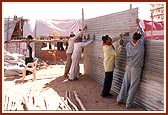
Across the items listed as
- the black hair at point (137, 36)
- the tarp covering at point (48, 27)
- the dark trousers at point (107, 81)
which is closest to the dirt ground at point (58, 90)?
the dark trousers at point (107, 81)

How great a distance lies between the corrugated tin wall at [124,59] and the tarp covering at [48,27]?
8307 mm

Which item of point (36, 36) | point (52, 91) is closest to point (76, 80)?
point (52, 91)

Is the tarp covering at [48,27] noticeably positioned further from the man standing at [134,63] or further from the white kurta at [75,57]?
the man standing at [134,63]

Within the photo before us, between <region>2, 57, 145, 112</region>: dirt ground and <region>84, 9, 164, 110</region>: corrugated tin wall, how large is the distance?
0.38 meters

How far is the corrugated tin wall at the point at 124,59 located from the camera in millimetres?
6090

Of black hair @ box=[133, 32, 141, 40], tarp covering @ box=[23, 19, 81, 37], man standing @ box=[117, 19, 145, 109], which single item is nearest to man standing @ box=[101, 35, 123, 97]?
man standing @ box=[117, 19, 145, 109]

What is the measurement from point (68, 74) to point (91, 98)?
4.16 metres

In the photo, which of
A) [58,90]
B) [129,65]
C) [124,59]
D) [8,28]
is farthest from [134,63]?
[8,28]

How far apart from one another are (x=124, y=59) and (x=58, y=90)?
2.48 meters

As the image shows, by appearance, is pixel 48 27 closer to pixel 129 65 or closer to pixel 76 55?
pixel 76 55

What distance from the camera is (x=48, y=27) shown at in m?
19.9

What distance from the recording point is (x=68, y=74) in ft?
39.0

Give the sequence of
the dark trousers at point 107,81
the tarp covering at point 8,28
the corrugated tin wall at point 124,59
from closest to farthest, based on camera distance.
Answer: the corrugated tin wall at point 124,59
the dark trousers at point 107,81
the tarp covering at point 8,28

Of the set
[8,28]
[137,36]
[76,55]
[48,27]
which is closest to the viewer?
[137,36]
